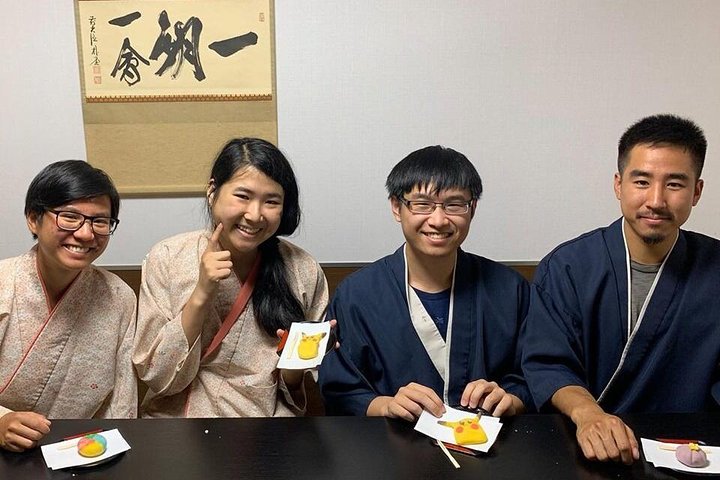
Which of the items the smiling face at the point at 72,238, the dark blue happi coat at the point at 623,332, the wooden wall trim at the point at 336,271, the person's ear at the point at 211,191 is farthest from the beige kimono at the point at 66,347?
the dark blue happi coat at the point at 623,332

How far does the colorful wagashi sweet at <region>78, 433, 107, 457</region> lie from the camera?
1123 mm

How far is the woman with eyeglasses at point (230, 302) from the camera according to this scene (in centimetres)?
162

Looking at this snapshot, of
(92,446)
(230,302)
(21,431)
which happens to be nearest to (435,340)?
(230,302)

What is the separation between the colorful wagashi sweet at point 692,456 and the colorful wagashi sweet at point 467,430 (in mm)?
354

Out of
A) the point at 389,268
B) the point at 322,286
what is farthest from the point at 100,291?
the point at 389,268

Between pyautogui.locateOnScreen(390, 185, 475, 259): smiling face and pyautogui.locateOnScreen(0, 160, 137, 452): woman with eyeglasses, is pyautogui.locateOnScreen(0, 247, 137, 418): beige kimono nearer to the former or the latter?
pyautogui.locateOnScreen(0, 160, 137, 452): woman with eyeglasses

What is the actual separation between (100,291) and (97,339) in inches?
5.1

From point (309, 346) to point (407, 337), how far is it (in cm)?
30

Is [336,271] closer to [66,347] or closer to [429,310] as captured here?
[429,310]

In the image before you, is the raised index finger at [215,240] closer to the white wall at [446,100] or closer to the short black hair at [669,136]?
the white wall at [446,100]

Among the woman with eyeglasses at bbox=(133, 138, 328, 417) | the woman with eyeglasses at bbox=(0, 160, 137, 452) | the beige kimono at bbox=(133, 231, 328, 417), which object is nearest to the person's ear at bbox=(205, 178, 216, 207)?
the woman with eyeglasses at bbox=(133, 138, 328, 417)

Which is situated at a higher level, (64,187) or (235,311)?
(64,187)

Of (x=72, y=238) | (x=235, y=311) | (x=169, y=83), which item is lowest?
(x=235, y=311)

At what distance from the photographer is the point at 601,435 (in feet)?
3.77
